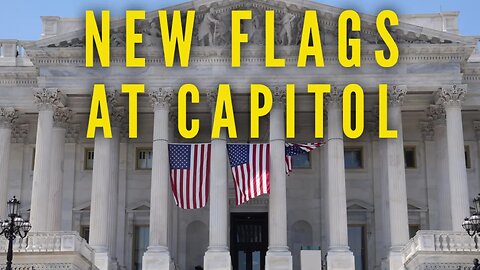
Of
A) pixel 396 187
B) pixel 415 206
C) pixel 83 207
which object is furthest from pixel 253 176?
pixel 83 207

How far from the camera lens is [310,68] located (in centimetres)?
4275

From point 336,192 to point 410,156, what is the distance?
29.1ft

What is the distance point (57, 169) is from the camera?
44219 mm

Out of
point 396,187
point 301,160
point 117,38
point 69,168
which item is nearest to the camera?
point 396,187

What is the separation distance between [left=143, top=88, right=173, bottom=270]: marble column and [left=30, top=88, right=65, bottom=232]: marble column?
4917 mm

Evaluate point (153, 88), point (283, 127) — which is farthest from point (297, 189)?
point (153, 88)

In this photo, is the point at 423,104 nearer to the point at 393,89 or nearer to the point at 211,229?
the point at 393,89

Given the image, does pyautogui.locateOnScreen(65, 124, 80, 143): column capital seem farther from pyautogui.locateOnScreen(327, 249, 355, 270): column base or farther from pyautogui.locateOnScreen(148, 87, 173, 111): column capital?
pyautogui.locateOnScreen(327, 249, 355, 270): column base

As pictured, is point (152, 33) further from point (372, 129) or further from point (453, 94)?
point (453, 94)

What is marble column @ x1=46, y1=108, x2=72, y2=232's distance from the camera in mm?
43344

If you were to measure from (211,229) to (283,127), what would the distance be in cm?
619

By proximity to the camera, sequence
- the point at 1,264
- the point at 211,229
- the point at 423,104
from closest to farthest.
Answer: the point at 1,264
the point at 211,229
the point at 423,104

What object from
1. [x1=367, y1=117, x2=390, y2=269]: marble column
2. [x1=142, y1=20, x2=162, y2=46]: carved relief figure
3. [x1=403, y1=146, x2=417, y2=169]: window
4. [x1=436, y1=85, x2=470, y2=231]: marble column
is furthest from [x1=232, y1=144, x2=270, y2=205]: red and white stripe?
[x1=403, y1=146, x2=417, y2=169]: window

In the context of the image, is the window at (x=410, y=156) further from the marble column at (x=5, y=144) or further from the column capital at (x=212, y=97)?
the marble column at (x=5, y=144)
